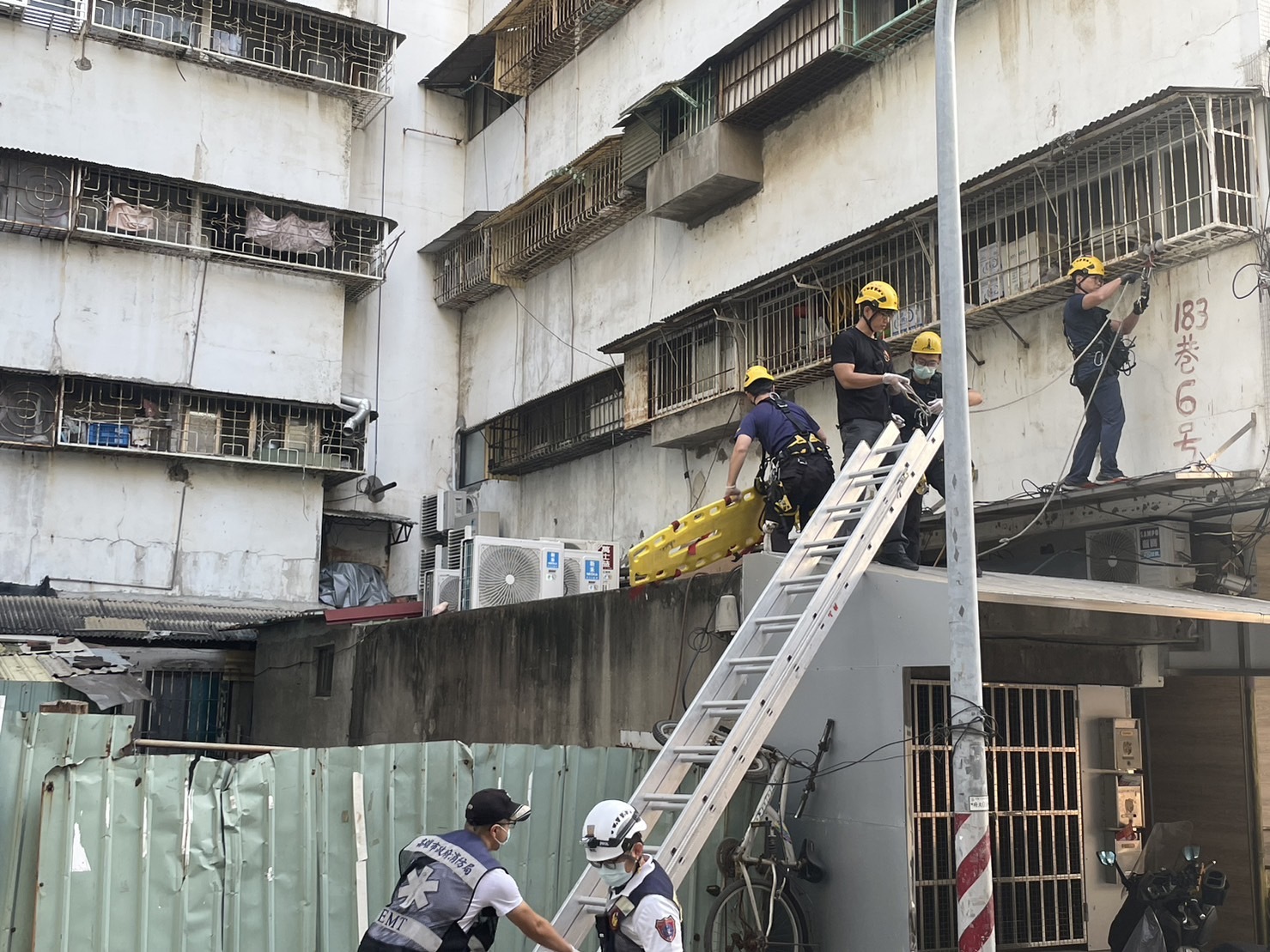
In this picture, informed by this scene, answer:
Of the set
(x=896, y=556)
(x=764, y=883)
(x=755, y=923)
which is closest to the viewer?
(x=755, y=923)

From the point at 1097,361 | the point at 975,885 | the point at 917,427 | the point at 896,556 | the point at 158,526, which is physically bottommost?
the point at 975,885

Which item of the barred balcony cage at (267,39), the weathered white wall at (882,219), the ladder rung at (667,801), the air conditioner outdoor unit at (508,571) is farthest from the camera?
the barred balcony cage at (267,39)

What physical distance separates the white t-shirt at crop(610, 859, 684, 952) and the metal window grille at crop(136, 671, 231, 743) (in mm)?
16546

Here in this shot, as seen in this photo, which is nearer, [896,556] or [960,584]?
[960,584]

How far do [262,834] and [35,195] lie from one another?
18.1 metres

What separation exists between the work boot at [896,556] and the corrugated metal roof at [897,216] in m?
4.55

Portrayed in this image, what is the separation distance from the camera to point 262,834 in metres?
8.12

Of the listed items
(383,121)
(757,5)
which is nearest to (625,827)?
(757,5)

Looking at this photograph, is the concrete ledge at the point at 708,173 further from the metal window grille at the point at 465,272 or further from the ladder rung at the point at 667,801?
the ladder rung at the point at 667,801

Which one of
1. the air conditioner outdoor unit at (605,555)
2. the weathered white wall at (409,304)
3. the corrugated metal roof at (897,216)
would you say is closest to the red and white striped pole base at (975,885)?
the corrugated metal roof at (897,216)

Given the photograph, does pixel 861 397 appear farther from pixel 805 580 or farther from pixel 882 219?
pixel 882 219

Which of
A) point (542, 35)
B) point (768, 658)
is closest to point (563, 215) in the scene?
point (542, 35)

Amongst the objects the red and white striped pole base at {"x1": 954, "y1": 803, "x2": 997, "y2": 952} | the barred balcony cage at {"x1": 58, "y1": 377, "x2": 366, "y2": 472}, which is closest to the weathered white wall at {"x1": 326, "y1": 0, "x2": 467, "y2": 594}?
the barred balcony cage at {"x1": 58, "y1": 377, "x2": 366, "y2": 472}

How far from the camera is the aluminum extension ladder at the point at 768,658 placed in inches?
295
